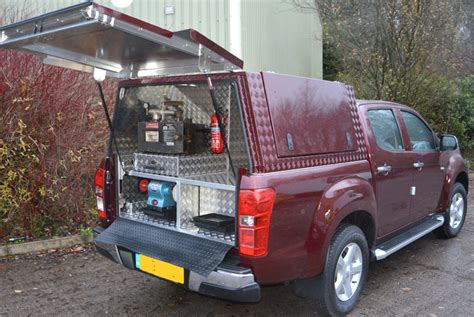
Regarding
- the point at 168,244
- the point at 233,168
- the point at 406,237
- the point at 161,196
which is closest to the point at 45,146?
the point at 161,196

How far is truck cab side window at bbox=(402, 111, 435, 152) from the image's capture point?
4.87m

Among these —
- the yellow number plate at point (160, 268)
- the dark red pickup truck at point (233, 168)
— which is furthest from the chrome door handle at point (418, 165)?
the yellow number plate at point (160, 268)

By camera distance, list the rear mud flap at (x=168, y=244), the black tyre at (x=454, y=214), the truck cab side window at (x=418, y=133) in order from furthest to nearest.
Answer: the black tyre at (x=454, y=214) → the truck cab side window at (x=418, y=133) → the rear mud flap at (x=168, y=244)

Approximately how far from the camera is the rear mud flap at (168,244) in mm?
3008

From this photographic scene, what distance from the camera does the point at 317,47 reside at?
13.8m

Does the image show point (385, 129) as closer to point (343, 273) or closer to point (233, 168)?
point (343, 273)

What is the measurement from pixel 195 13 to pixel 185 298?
6535 mm

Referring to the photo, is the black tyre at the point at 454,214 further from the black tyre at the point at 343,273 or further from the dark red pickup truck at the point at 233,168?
the black tyre at the point at 343,273

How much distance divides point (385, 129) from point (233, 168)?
204cm

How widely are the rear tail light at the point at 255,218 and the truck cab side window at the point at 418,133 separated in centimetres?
258

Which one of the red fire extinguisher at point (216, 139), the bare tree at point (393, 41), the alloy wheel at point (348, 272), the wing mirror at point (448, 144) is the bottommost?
the alloy wheel at point (348, 272)

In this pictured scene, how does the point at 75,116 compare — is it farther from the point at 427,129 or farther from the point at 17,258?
the point at 427,129

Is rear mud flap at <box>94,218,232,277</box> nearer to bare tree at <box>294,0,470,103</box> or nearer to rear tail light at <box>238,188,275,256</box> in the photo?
rear tail light at <box>238,188,275,256</box>

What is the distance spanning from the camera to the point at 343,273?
140 inches
